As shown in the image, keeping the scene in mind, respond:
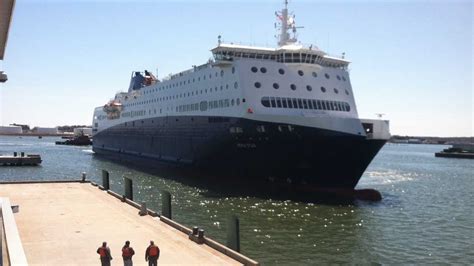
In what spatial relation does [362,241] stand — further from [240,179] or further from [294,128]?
[240,179]

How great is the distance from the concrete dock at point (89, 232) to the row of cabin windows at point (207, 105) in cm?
1320

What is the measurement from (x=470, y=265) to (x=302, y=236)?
653cm

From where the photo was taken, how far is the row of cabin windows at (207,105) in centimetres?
3338

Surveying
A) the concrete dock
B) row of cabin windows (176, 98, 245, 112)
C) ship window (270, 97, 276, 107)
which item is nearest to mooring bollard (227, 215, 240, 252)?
the concrete dock

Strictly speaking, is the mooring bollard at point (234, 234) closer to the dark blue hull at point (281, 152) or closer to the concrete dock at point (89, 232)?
the concrete dock at point (89, 232)

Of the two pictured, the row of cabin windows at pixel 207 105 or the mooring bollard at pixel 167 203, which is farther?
the row of cabin windows at pixel 207 105

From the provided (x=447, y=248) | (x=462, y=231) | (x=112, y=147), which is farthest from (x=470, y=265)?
(x=112, y=147)

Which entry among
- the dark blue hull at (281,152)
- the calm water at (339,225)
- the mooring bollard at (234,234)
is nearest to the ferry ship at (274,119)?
the dark blue hull at (281,152)

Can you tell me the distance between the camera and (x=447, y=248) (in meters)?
18.1

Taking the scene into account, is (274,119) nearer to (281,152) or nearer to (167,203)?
(281,152)

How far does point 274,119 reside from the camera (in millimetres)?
29547

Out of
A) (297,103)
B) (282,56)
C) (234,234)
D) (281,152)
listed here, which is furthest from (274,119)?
(234,234)

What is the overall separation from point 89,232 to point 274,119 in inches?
666

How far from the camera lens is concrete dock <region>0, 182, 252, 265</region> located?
12.2m
